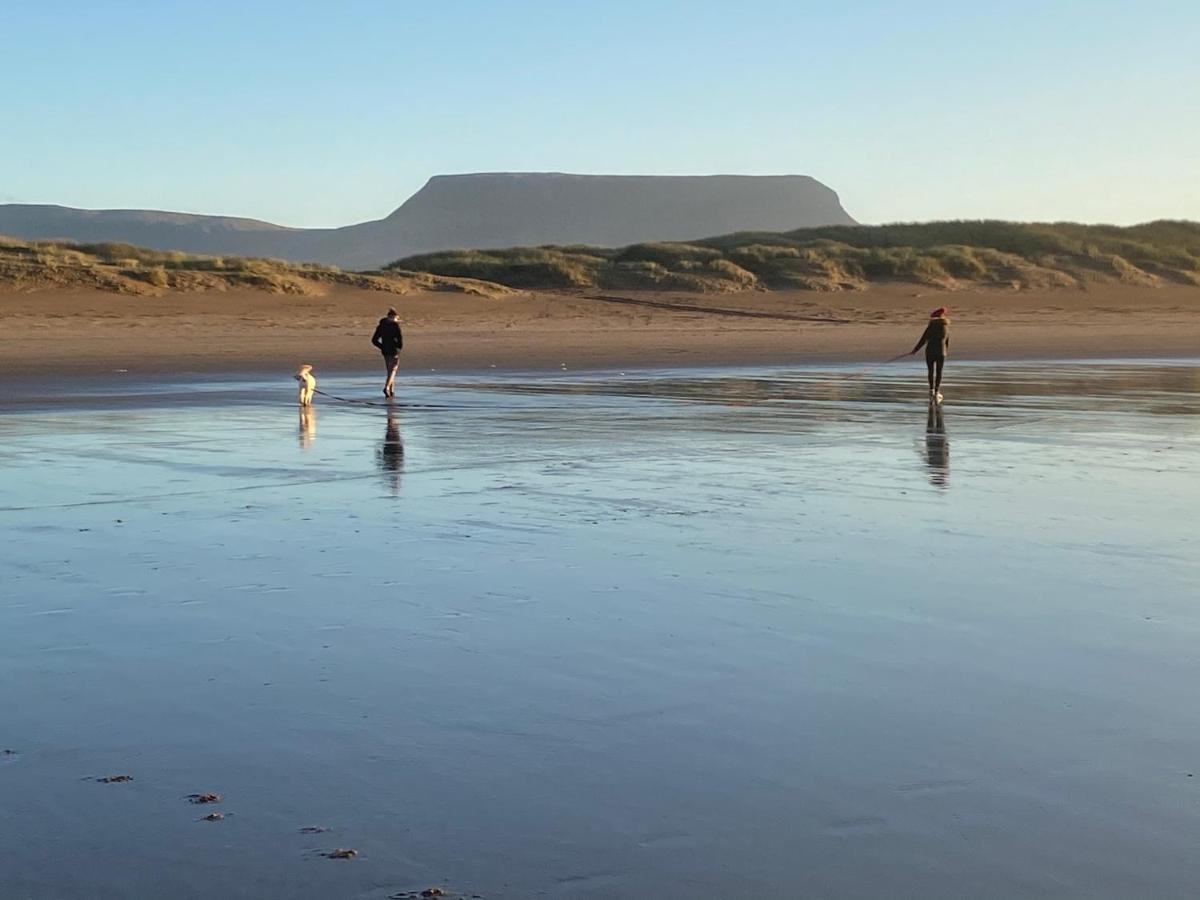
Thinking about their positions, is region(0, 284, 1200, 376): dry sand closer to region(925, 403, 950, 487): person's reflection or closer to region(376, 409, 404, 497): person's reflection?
region(376, 409, 404, 497): person's reflection

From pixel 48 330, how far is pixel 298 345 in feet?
21.4

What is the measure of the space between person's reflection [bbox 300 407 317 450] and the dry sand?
34.7ft

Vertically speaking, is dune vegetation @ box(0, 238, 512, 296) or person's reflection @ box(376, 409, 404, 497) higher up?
dune vegetation @ box(0, 238, 512, 296)

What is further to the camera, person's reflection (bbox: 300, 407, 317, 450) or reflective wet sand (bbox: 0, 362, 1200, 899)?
person's reflection (bbox: 300, 407, 317, 450)

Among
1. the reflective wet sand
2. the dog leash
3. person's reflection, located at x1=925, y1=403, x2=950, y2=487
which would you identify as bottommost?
the reflective wet sand

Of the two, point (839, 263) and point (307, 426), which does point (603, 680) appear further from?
point (839, 263)

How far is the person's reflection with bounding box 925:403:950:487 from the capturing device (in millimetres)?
13352

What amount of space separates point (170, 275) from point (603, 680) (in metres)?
45.6

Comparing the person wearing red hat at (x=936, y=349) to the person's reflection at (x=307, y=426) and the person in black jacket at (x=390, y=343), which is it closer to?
the person in black jacket at (x=390, y=343)

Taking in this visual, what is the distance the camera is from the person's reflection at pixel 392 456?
13.4 meters

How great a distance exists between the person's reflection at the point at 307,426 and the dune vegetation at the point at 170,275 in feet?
92.6

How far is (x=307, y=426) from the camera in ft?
62.6

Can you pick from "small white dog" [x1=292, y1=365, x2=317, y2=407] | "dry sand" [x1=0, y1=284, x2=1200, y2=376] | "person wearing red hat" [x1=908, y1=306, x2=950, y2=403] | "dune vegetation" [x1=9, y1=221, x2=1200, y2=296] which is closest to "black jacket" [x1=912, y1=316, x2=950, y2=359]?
"person wearing red hat" [x1=908, y1=306, x2=950, y2=403]

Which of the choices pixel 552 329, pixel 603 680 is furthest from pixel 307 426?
pixel 552 329
